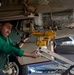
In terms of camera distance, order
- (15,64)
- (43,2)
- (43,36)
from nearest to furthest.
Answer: (43,36)
(43,2)
(15,64)

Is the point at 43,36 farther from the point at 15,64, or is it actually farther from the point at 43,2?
the point at 15,64

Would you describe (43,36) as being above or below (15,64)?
above

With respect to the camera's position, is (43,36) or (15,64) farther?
(15,64)

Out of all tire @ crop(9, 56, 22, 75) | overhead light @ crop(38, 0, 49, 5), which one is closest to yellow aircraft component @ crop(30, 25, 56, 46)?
overhead light @ crop(38, 0, 49, 5)

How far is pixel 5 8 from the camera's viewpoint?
2928mm

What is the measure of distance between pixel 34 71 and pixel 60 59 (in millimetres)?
2200

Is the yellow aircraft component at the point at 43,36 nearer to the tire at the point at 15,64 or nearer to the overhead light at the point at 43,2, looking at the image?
the overhead light at the point at 43,2

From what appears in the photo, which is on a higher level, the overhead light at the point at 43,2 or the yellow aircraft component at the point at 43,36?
the overhead light at the point at 43,2

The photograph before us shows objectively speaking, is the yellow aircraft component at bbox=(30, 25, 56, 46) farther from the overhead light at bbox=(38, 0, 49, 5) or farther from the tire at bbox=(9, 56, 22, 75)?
the tire at bbox=(9, 56, 22, 75)

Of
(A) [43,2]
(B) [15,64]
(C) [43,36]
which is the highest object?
(A) [43,2]

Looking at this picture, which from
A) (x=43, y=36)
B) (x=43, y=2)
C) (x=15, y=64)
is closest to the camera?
(x=43, y=36)

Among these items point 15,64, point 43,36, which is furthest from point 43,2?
point 15,64

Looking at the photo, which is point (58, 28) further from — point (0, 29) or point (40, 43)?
point (0, 29)

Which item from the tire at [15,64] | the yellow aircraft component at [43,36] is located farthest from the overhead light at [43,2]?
the tire at [15,64]
